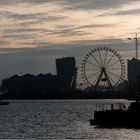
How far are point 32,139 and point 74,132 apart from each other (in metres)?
11.8

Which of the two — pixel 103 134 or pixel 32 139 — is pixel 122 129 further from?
pixel 32 139

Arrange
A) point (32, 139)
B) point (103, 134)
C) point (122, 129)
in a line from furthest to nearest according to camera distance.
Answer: point (122, 129) → point (103, 134) → point (32, 139)

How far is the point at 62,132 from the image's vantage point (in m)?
78.6

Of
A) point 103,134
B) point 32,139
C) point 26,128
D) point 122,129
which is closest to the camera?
point 32,139

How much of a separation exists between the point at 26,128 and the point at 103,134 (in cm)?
1603

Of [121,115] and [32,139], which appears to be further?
[121,115]

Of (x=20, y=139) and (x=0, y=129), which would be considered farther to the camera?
(x=0, y=129)

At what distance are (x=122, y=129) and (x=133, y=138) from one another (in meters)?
11.3

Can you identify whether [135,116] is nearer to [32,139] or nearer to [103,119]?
[103,119]

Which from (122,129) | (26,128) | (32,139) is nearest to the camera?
(32,139)

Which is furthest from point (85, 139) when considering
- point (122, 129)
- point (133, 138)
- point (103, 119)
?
point (103, 119)

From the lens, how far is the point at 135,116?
85125 mm

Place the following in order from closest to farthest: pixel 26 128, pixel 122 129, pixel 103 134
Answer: pixel 103 134 < pixel 122 129 < pixel 26 128

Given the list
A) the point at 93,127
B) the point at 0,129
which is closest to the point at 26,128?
the point at 0,129
